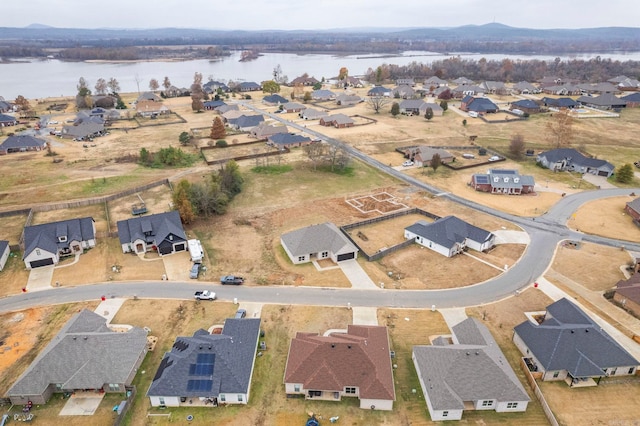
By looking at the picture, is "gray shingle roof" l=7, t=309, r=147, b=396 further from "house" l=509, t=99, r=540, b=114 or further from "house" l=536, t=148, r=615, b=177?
"house" l=509, t=99, r=540, b=114

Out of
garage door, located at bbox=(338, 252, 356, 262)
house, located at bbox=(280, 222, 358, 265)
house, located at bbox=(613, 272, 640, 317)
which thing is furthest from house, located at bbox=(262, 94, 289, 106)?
house, located at bbox=(613, 272, 640, 317)

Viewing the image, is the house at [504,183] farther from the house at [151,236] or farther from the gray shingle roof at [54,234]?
the gray shingle roof at [54,234]

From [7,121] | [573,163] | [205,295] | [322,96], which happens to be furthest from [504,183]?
[7,121]

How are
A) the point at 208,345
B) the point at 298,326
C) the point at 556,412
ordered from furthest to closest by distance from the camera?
the point at 298,326 → the point at 208,345 → the point at 556,412

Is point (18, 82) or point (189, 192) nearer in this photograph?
point (189, 192)

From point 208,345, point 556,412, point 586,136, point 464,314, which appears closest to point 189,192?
point 208,345

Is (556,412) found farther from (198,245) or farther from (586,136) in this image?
(586,136)

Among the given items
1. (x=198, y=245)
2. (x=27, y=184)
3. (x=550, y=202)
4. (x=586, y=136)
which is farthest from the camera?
(x=586, y=136)
